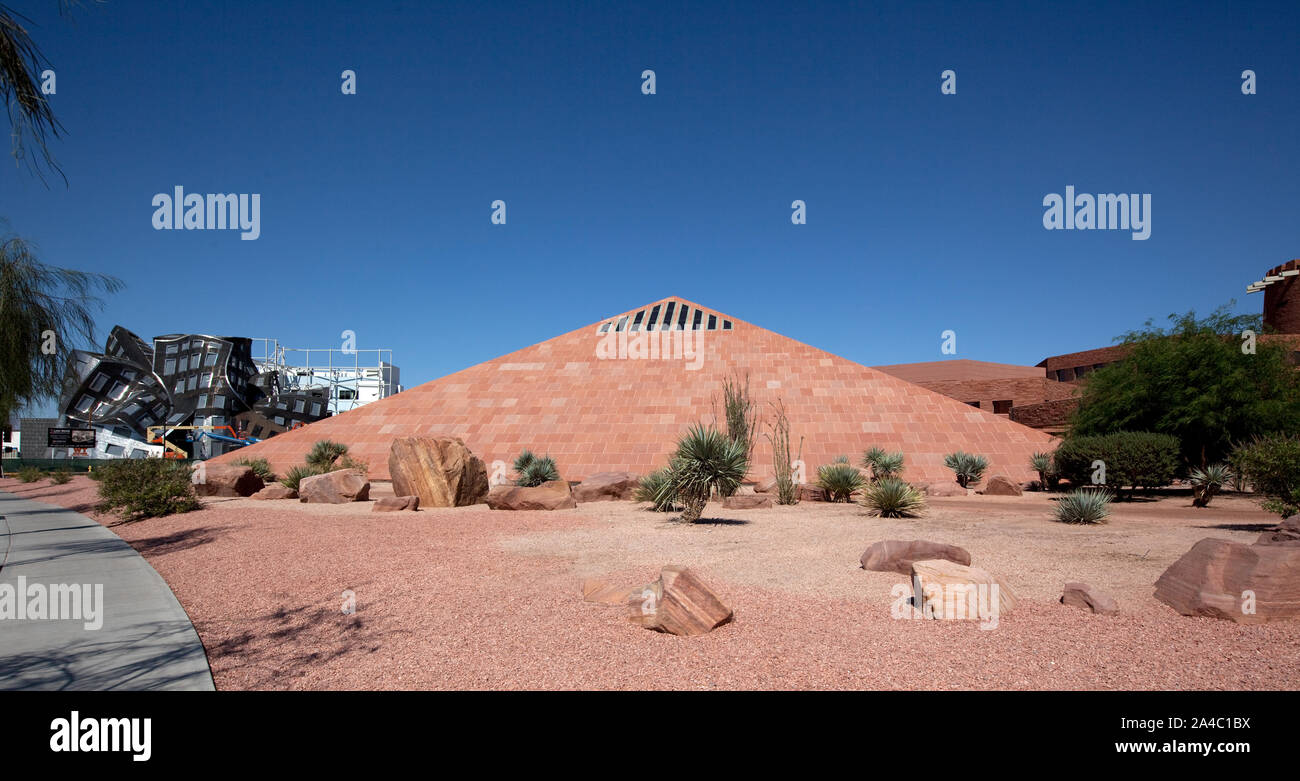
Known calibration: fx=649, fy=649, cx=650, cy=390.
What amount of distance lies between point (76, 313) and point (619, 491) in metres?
12.4

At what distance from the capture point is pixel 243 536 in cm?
1105

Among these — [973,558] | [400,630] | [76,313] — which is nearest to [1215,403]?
[973,558]

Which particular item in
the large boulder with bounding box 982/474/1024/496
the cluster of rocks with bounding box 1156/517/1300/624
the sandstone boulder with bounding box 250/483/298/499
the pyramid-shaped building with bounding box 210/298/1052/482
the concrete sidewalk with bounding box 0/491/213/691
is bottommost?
→ the large boulder with bounding box 982/474/1024/496

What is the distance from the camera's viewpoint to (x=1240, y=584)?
5.45 meters

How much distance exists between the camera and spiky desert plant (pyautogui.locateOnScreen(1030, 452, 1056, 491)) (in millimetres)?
20106

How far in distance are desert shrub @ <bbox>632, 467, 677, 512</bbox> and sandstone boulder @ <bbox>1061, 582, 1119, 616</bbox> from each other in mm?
8158

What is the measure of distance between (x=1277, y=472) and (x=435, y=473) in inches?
633

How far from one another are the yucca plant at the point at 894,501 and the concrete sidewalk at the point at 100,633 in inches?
455

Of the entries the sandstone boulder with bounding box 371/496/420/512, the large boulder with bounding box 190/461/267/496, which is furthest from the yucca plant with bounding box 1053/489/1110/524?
the large boulder with bounding box 190/461/267/496

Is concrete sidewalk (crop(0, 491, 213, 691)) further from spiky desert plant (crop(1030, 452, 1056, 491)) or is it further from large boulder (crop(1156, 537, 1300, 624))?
spiky desert plant (crop(1030, 452, 1056, 491))

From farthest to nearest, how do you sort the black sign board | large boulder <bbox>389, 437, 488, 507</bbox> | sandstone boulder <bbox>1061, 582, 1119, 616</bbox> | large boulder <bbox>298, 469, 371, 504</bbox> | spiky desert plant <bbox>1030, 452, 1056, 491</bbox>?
the black sign board
spiky desert plant <bbox>1030, 452, 1056, 491</bbox>
large boulder <bbox>298, 469, 371, 504</bbox>
large boulder <bbox>389, 437, 488, 507</bbox>
sandstone boulder <bbox>1061, 582, 1119, 616</bbox>

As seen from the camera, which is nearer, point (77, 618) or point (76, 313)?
point (77, 618)

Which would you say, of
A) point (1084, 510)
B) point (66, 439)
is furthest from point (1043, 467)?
point (66, 439)

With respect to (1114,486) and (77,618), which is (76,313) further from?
(1114,486)
